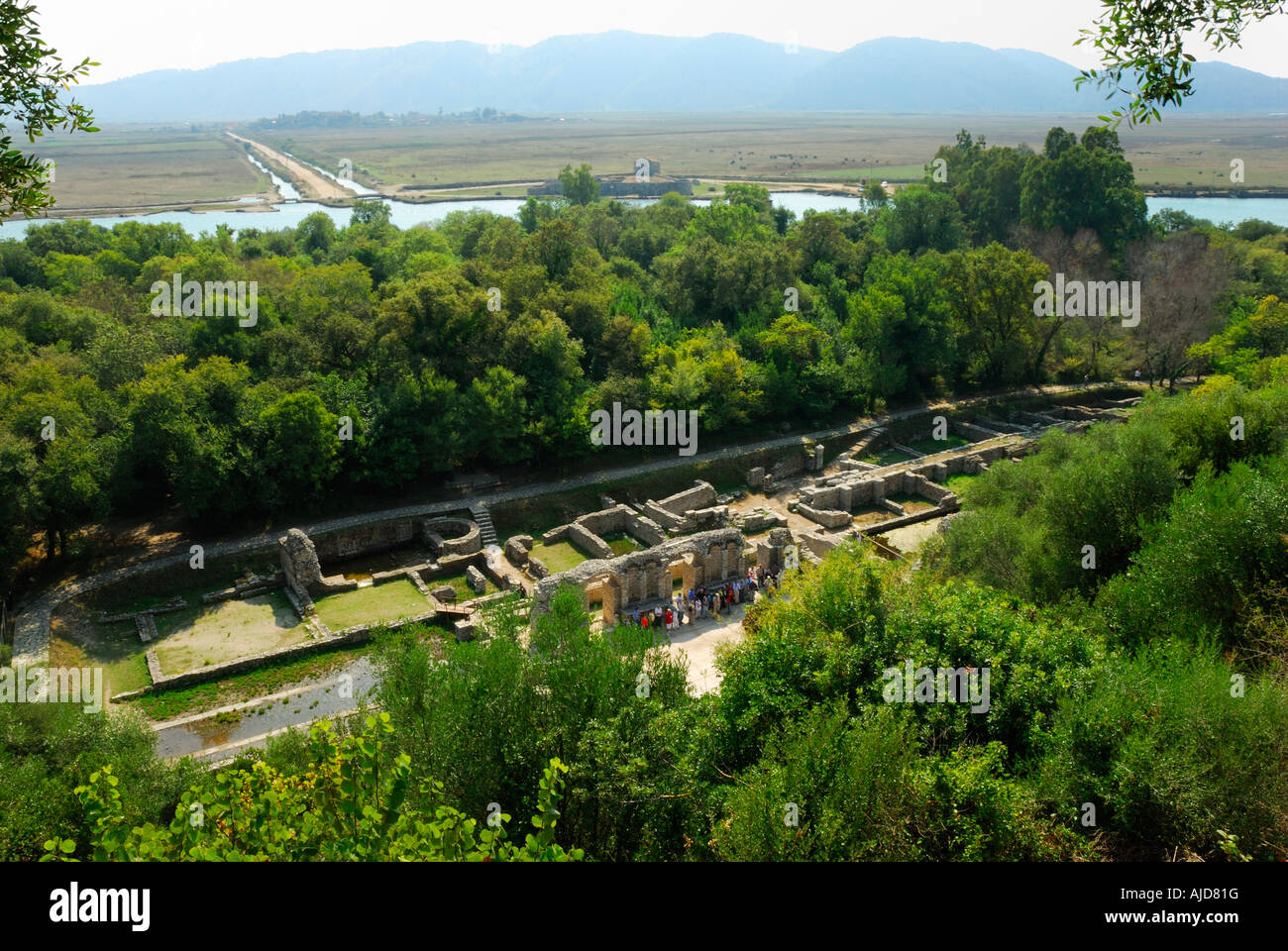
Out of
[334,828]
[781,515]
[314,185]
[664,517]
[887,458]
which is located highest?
[314,185]

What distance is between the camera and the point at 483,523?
37875 mm

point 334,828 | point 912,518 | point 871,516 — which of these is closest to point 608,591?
point 871,516

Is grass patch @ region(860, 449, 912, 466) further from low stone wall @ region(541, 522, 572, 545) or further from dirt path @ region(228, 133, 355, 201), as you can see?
dirt path @ region(228, 133, 355, 201)

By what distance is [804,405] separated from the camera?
50.6 metres

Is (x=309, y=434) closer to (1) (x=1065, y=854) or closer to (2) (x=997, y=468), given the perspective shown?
(2) (x=997, y=468)

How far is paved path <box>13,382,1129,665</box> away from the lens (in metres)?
28.8

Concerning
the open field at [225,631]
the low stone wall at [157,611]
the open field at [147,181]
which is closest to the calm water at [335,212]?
the open field at [147,181]

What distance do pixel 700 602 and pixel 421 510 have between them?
1463 centimetres

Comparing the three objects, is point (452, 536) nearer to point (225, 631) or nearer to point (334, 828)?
point (225, 631)

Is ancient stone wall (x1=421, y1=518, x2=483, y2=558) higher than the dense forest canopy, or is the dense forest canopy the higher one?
the dense forest canopy

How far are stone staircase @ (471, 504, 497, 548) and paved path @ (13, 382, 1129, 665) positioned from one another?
1.89 ft

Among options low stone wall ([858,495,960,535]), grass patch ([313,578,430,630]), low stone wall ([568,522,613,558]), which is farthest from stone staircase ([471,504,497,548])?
low stone wall ([858,495,960,535])
